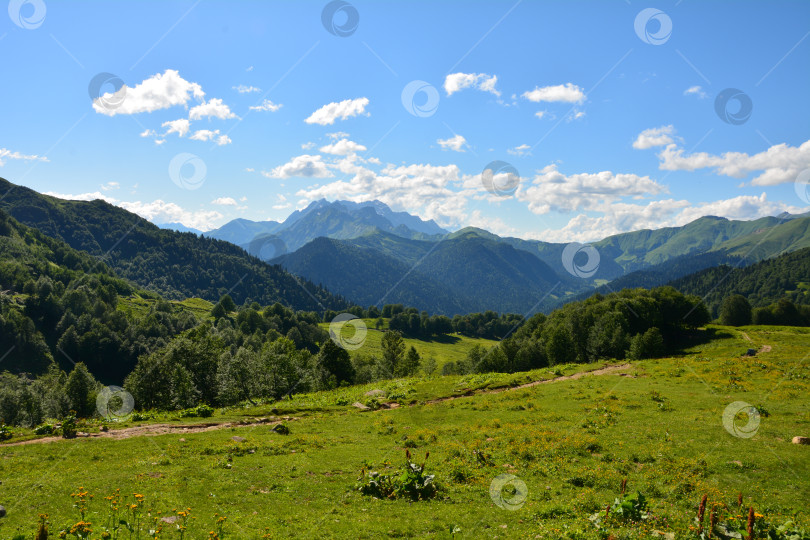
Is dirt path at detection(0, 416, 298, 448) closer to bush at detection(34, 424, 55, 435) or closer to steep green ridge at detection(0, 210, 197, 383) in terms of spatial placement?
bush at detection(34, 424, 55, 435)

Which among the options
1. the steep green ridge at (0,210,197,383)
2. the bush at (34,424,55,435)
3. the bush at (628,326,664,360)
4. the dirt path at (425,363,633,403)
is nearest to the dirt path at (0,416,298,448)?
the bush at (34,424,55,435)

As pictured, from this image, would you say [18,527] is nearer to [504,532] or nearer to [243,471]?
[243,471]

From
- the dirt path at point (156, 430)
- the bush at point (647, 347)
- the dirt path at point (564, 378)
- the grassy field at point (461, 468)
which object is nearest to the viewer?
the grassy field at point (461, 468)

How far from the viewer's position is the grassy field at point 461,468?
48.9 ft

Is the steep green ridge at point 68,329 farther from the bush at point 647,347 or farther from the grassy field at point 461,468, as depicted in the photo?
the bush at point 647,347

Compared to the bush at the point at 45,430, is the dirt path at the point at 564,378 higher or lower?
lower

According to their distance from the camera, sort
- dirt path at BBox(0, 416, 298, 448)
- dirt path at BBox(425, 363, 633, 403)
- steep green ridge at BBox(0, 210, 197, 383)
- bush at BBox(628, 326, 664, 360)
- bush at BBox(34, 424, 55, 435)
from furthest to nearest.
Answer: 1. steep green ridge at BBox(0, 210, 197, 383)
2. bush at BBox(628, 326, 664, 360)
3. dirt path at BBox(425, 363, 633, 403)
4. bush at BBox(34, 424, 55, 435)
5. dirt path at BBox(0, 416, 298, 448)

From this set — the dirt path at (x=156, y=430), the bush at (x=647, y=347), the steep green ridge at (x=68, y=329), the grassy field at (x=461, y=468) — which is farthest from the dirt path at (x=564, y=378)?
the steep green ridge at (x=68, y=329)

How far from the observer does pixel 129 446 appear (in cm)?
2577

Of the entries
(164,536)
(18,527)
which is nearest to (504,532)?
(164,536)

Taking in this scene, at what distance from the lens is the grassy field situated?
587 inches

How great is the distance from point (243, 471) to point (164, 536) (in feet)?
27.3

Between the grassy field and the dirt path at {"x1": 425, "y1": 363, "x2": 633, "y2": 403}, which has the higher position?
the grassy field

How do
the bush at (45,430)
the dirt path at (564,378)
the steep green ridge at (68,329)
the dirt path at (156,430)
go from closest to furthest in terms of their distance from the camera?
the dirt path at (156,430) < the bush at (45,430) < the dirt path at (564,378) < the steep green ridge at (68,329)
